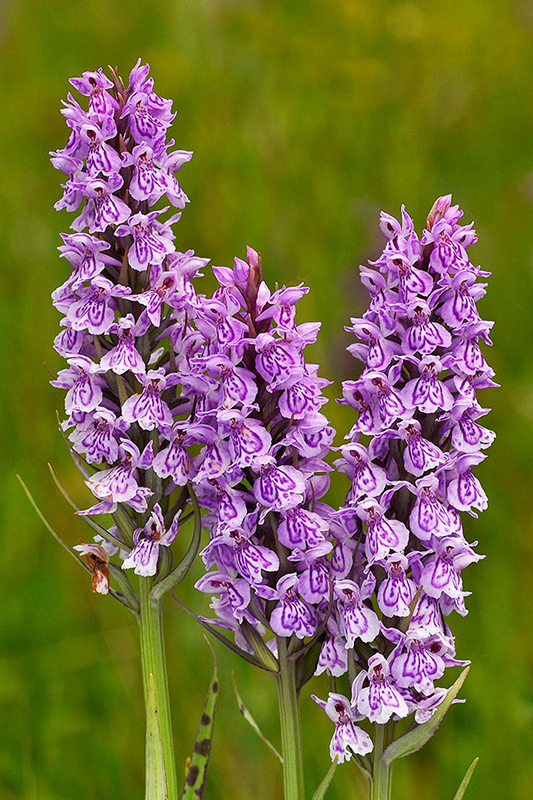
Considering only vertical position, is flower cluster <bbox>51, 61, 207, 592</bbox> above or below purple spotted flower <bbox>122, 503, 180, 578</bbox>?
above

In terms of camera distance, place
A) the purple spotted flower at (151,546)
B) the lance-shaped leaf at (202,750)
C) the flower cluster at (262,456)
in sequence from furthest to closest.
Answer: the lance-shaped leaf at (202,750)
the purple spotted flower at (151,546)
the flower cluster at (262,456)

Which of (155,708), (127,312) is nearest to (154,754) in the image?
(155,708)

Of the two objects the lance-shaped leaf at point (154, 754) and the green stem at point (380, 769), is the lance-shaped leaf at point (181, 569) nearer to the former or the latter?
the lance-shaped leaf at point (154, 754)

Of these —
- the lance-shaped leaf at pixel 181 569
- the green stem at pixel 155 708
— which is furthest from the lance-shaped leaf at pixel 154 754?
the lance-shaped leaf at pixel 181 569

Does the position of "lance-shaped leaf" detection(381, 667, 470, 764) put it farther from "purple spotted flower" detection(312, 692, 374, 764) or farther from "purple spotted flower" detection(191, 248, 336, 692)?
"purple spotted flower" detection(191, 248, 336, 692)

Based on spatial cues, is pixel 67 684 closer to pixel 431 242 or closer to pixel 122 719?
pixel 122 719

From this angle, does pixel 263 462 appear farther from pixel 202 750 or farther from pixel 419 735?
pixel 202 750

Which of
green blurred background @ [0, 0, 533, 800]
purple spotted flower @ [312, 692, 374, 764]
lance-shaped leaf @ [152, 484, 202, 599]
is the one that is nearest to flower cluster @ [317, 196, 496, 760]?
purple spotted flower @ [312, 692, 374, 764]
